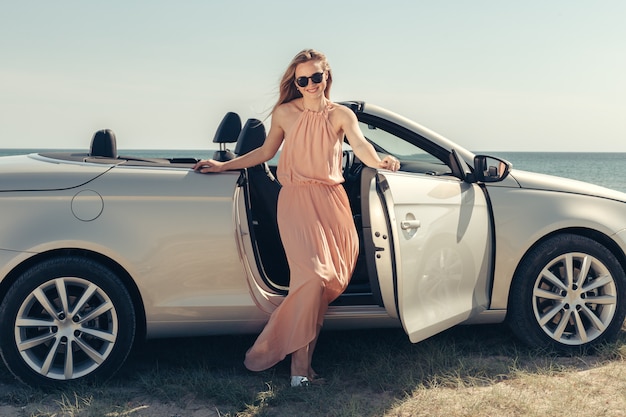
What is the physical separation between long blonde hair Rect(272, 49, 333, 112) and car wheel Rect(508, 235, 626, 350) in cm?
163

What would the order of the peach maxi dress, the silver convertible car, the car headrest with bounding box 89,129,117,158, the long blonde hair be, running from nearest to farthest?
the silver convertible car, the peach maxi dress, the long blonde hair, the car headrest with bounding box 89,129,117,158

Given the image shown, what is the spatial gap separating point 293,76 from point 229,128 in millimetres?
543

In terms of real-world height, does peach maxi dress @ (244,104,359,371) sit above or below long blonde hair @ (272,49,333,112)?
below

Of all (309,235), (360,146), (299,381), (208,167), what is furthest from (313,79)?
A: (299,381)

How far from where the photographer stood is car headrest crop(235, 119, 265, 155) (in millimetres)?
4082

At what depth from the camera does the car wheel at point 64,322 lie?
3643mm

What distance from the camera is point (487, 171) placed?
4156 mm

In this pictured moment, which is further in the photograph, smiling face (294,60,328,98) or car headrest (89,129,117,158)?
car headrest (89,129,117,158)

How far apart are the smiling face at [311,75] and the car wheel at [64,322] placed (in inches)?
56.7

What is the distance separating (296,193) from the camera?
12.9ft

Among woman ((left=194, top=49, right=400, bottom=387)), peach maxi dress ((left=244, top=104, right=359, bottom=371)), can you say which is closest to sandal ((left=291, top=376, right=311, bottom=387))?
woman ((left=194, top=49, right=400, bottom=387))

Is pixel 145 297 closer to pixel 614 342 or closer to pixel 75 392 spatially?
pixel 75 392

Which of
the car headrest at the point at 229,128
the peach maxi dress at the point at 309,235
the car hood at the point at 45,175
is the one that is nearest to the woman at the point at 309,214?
the peach maxi dress at the point at 309,235

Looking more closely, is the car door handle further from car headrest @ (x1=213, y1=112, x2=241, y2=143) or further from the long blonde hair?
car headrest @ (x1=213, y1=112, x2=241, y2=143)
